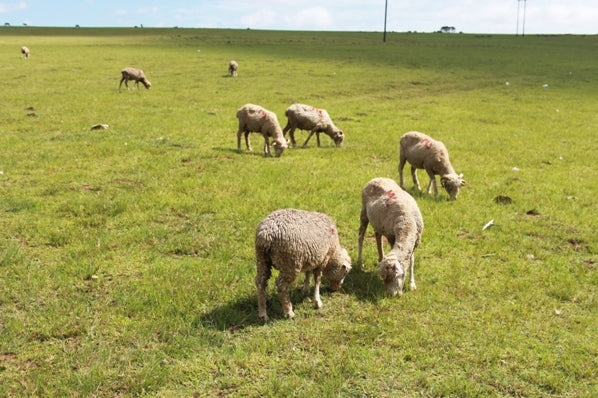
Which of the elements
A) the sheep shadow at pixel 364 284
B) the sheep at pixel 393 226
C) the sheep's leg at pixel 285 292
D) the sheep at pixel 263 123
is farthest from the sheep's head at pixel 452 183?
the sheep's leg at pixel 285 292

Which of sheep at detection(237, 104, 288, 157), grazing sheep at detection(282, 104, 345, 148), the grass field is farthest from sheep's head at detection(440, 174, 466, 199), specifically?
grazing sheep at detection(282, 104, 345, 148)

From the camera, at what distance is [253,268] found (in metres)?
8.29

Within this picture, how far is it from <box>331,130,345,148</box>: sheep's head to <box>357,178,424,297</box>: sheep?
364 inches

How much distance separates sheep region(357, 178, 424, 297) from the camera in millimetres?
7207

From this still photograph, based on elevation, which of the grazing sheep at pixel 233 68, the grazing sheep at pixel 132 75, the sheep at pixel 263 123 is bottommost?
the sheep at pixel 263 123

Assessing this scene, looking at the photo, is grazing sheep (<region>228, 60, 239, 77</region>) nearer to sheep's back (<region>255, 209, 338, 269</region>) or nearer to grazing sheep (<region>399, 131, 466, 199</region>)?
grazing sheep (<region>399, 131, 466, 199</region>)

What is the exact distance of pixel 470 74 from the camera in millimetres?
41000

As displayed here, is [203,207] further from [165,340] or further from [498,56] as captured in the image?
[498,56]

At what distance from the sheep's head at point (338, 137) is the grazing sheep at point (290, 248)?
10913mm

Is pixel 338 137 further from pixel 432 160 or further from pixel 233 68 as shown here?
pixel 233 68

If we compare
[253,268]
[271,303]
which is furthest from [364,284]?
[253,268]

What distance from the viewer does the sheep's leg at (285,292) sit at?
6.50 metres

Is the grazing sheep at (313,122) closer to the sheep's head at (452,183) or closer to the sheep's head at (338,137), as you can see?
the sheep's head at (338,137)

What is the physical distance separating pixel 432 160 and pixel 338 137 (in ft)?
19.4
